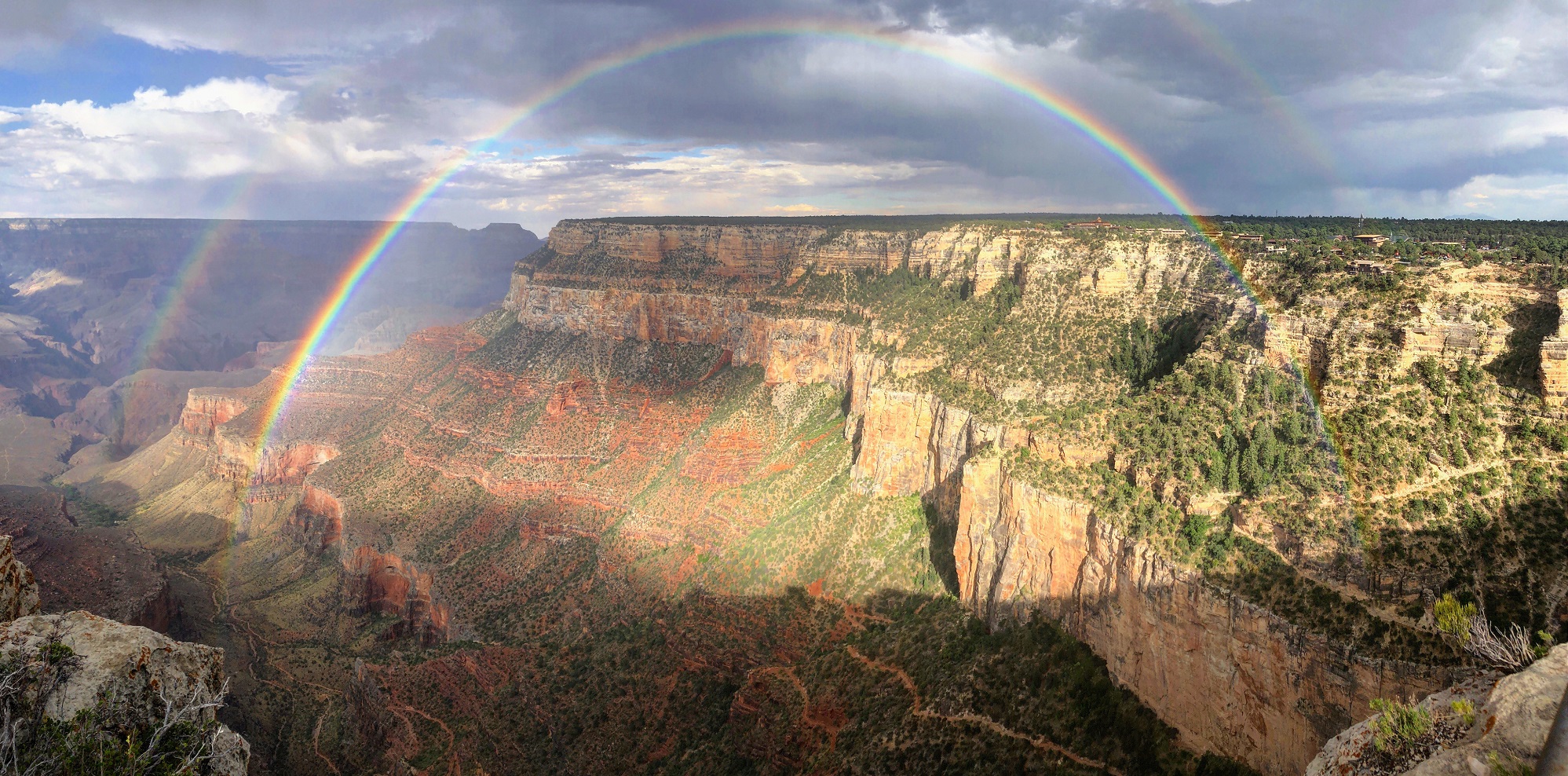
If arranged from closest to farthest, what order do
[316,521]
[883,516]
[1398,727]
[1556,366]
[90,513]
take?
[1398,727] < [1556,366] < [883,516] < [316,521] < [90,513]

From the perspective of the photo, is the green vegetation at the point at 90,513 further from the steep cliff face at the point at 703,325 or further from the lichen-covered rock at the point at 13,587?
the lichen-covered rock at the point at 13,587

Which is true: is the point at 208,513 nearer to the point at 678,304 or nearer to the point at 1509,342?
the point at 678,304

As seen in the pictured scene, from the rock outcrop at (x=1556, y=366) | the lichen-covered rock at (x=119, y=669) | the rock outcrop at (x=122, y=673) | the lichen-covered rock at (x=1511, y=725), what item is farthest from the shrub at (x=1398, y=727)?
the rock outcrop at (x=122, y=673)

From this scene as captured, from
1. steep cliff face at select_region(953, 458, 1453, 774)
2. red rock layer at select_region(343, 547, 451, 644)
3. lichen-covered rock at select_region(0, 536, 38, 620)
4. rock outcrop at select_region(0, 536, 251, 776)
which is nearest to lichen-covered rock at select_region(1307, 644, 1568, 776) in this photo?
steep cliff face at select_region(953, 458, 1453, 774)

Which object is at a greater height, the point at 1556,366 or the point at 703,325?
the point at 1556,366

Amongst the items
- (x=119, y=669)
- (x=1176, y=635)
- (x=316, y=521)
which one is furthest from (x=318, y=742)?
(x=1176, y=635)

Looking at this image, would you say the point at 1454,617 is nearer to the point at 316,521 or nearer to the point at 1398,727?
the point at 1398,727

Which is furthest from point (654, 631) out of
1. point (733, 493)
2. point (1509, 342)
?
point (1509, 342)
